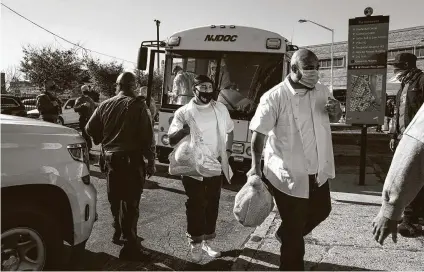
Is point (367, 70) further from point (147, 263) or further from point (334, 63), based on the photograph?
point (334, 63)

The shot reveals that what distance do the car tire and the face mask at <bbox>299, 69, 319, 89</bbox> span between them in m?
2.27

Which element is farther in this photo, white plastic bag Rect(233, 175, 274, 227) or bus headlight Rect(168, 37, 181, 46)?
bus headlight Rect(168, 37, 181, 46)

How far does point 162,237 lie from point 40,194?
207 centimetres

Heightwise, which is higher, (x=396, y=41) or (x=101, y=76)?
(x=396, y=41)

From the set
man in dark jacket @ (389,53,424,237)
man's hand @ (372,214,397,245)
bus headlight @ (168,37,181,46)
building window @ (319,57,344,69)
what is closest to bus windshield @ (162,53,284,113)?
bus headlight @ (168,37,181,46)

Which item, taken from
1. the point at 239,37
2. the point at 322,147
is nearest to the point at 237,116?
the point at 239,37

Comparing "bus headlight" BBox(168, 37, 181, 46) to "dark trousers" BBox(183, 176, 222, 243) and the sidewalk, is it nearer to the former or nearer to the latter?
the sidewalk

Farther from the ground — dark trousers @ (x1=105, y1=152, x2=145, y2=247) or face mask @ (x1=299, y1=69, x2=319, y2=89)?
face mask @ (x1=299, y1=69, x2=319, y2=89)

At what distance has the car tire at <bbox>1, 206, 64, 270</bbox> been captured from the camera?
3121 millimetres

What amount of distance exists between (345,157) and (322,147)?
10.3m

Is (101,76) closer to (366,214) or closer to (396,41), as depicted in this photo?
(396,41)

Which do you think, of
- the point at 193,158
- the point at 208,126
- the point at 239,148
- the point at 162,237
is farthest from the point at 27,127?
the point at 239,148

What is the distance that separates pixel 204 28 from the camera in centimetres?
884

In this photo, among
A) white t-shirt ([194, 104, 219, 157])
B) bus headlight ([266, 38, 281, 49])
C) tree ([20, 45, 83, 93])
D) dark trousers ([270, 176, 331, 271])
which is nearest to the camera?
dark trousers ([270, 176, 331, 271])
